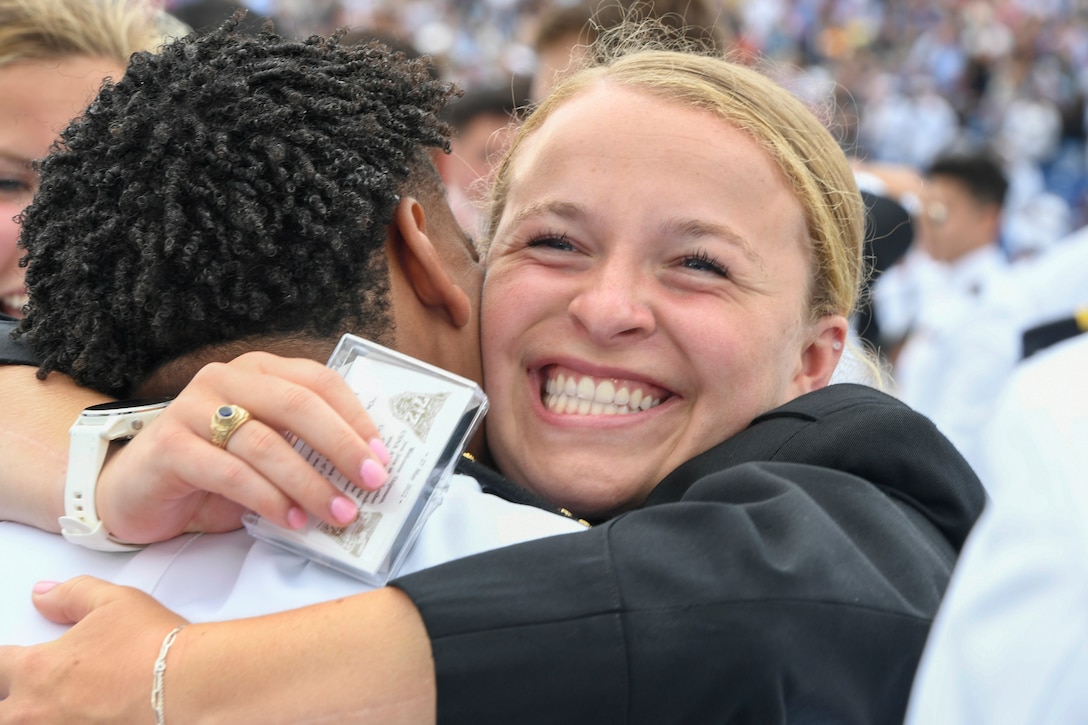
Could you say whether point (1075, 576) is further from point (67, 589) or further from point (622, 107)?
→ point (622, 107)

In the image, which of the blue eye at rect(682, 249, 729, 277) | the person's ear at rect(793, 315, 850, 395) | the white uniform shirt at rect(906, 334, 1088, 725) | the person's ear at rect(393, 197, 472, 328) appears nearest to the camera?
the white uniform shirt at rect(906, 334, 1088, 725)

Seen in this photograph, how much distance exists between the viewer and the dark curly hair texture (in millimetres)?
1407

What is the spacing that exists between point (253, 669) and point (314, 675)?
0.07 m

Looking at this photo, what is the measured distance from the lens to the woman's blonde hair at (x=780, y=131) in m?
1.96

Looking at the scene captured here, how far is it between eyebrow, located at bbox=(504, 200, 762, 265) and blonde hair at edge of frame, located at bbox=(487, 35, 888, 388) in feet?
0.62

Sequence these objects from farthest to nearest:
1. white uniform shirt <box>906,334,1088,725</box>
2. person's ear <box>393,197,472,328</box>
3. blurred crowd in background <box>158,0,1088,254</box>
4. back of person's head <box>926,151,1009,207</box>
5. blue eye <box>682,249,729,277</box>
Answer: blurred crowd in background <box>158,0,1088,254</box>
back of person's head <box>926,151,1009,207</box>
blue eye <box>682,249,729,277</box>
person's ear <box>393,197,472,328</box>
white uniform shirt <box>906,334,1088,725</box>

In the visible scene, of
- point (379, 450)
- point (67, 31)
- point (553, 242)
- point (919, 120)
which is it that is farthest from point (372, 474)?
point (919, 120)

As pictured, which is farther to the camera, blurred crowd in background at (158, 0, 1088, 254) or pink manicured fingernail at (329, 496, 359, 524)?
blurred crowd in background at (158, 0, 1088, 254)

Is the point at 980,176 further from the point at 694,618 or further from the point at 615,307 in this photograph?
the point at 694,618

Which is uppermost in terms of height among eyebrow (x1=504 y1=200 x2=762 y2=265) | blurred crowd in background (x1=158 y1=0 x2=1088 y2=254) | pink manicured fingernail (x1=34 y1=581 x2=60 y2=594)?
eyebrow (x1=504 y1=200 x2=762 y2=265)

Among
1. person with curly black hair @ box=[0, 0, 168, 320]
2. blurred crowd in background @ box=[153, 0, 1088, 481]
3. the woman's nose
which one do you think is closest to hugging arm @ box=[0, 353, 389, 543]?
the woman's nose

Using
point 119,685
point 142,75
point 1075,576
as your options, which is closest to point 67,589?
point 119,685

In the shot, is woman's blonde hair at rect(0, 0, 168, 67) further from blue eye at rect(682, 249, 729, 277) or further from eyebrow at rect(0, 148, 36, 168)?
blue eye at rect(682, 249, 729, 277)

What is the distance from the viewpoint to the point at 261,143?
143 cm
